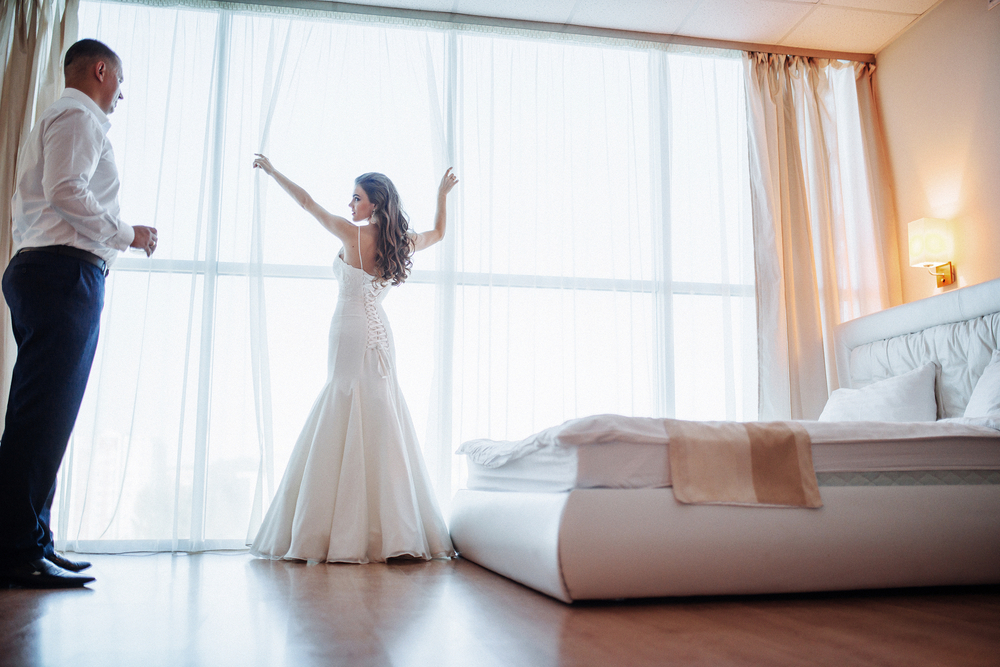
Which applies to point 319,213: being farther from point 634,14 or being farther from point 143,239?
point 634,14

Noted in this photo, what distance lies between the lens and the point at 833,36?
14.1 ft

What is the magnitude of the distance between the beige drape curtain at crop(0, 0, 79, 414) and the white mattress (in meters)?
2.92

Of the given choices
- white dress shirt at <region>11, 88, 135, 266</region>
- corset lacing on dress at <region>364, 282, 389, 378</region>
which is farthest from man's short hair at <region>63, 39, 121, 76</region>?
corset lacing on dress at <region>364, 282, 389, 378</region>

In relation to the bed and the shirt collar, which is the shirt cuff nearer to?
the shirt collar

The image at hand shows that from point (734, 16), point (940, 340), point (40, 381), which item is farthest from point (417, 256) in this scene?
point (940, 340)

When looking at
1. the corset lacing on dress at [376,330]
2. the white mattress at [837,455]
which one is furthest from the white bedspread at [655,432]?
the corset lacing on dress at [376,330]

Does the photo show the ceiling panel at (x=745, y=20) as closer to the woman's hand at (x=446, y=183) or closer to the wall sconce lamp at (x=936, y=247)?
the wall sconce lamp at (x=936, y=247)

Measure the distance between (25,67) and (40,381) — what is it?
2.36 metres

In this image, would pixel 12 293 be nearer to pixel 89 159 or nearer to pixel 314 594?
pixel 89 159

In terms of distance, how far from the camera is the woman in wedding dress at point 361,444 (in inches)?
112

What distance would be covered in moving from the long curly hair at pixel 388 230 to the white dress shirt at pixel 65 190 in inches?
47.9

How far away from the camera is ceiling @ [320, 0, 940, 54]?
157 inches

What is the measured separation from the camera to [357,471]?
2908mm

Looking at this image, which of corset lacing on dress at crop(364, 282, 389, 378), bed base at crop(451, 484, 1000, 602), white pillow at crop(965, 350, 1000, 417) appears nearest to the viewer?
bed base at crop(451, 484, 1000, 602)
